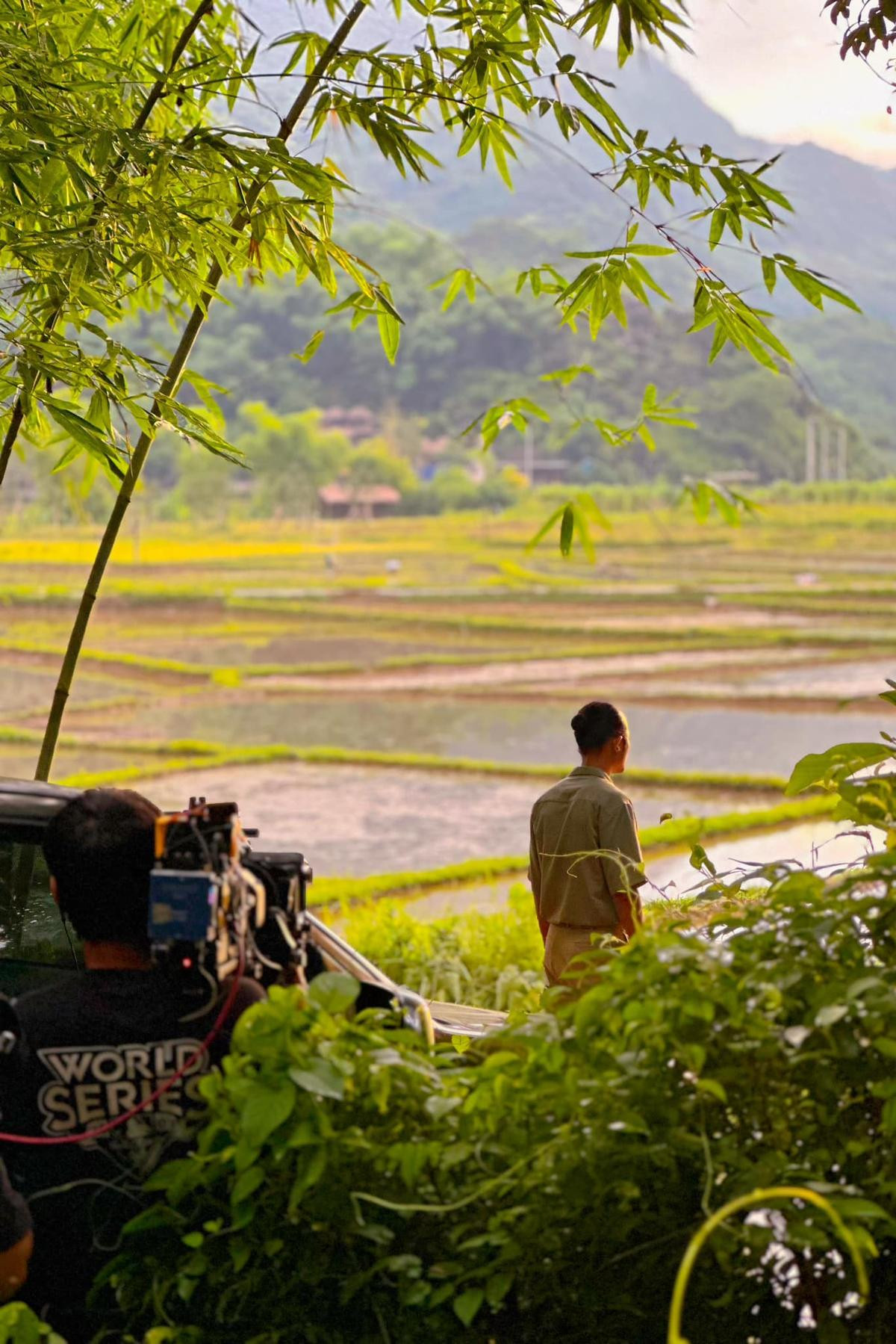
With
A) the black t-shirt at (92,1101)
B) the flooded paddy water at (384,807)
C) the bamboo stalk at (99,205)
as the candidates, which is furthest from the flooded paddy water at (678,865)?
the black t-shirt at (92,1101)

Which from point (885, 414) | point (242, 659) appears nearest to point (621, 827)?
point (242, 659)

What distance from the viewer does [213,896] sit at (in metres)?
1.76

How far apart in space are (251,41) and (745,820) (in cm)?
1243

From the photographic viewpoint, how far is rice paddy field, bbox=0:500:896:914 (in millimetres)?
17047

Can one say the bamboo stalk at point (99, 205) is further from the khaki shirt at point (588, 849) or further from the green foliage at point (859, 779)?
the khaki shirt at point (588, 849)

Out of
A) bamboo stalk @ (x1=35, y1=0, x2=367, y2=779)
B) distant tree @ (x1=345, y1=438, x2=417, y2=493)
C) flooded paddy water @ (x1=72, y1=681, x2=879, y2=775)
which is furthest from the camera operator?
distant tree @ (x1=345, y1=438, x2=417, y2=493)

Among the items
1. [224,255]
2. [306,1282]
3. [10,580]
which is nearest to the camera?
[306,1282]

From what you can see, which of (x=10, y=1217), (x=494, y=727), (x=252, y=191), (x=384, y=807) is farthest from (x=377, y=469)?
(x=10, y=1217)

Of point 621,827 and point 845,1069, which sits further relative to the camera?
point 621,827

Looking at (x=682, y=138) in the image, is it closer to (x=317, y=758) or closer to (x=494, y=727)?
(x=494, y=727)

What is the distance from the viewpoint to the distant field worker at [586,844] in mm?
4203

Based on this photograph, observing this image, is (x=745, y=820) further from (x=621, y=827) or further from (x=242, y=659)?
(x=242, y=659)

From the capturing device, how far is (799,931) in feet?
5.74

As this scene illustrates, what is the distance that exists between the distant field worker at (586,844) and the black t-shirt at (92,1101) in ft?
7.75
